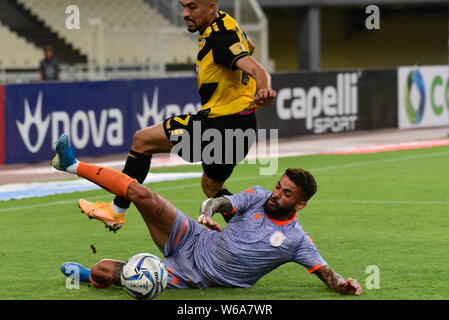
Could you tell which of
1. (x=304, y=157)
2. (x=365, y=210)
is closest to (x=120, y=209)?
(x=365, y=210)

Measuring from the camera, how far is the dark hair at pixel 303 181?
7863 millimetres

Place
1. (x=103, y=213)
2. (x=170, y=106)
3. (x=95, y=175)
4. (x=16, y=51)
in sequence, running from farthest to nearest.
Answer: (x=16, y=51)
(x=170, y=106)
(x=103, y=213)
(x=95, y=175)

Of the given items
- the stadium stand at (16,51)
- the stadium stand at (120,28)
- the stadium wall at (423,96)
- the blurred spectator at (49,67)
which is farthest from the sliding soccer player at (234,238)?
the stadium stand at (120,28)

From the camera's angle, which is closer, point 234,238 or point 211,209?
point 211,209

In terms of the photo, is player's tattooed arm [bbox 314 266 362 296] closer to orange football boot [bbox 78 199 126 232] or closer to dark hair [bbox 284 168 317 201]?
dark hair [bbox 284 168 317 201]

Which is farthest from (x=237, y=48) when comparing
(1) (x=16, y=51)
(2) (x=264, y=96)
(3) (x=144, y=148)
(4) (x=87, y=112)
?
(1) (x=16, y=51)

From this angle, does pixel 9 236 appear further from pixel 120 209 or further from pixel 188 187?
pixel 188 187

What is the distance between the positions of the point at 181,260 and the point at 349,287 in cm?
126

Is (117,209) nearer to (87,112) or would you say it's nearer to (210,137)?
(210,137)

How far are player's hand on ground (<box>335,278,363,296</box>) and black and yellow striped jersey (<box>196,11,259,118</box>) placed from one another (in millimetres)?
1939

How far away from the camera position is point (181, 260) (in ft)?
27.1

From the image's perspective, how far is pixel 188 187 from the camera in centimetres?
1578

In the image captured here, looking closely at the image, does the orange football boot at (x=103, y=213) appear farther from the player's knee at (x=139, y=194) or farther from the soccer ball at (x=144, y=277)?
the soccer ball at (x=144, y=277)

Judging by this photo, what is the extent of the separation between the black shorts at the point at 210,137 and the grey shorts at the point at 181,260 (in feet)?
4.04
